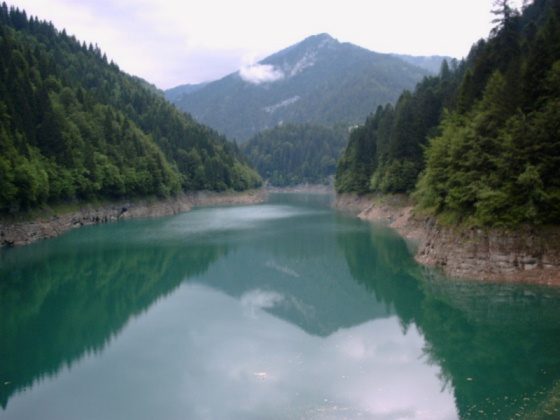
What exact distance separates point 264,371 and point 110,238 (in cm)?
3938

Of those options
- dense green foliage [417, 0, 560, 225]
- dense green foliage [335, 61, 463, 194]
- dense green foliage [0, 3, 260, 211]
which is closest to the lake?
dense green foliage [417, 0, 560, 225]

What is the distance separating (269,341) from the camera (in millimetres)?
20172

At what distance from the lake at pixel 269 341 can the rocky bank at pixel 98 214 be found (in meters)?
4.86

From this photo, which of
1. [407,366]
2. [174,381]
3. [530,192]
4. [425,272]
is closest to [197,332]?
[174,381]

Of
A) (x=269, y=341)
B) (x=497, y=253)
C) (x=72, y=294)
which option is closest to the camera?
(x=269, y=341)

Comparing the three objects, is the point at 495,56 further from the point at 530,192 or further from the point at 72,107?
the point at 72,107

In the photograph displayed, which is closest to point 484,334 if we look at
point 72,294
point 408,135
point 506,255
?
point 506,255

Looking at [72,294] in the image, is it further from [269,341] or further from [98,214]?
[98,214]

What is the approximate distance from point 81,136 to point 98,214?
535 inches

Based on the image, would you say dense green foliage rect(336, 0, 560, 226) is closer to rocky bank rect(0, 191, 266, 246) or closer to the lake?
the lake

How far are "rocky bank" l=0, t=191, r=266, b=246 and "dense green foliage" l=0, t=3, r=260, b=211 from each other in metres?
1.90

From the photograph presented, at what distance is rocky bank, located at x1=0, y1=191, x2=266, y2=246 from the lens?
143 ft

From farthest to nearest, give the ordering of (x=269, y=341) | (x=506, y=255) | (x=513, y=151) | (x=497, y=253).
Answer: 1. (x=497, y=253)
2. (x=506, y=255)
3. (x=513, y=151)
4. (x=269, y=341)

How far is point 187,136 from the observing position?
124 m
